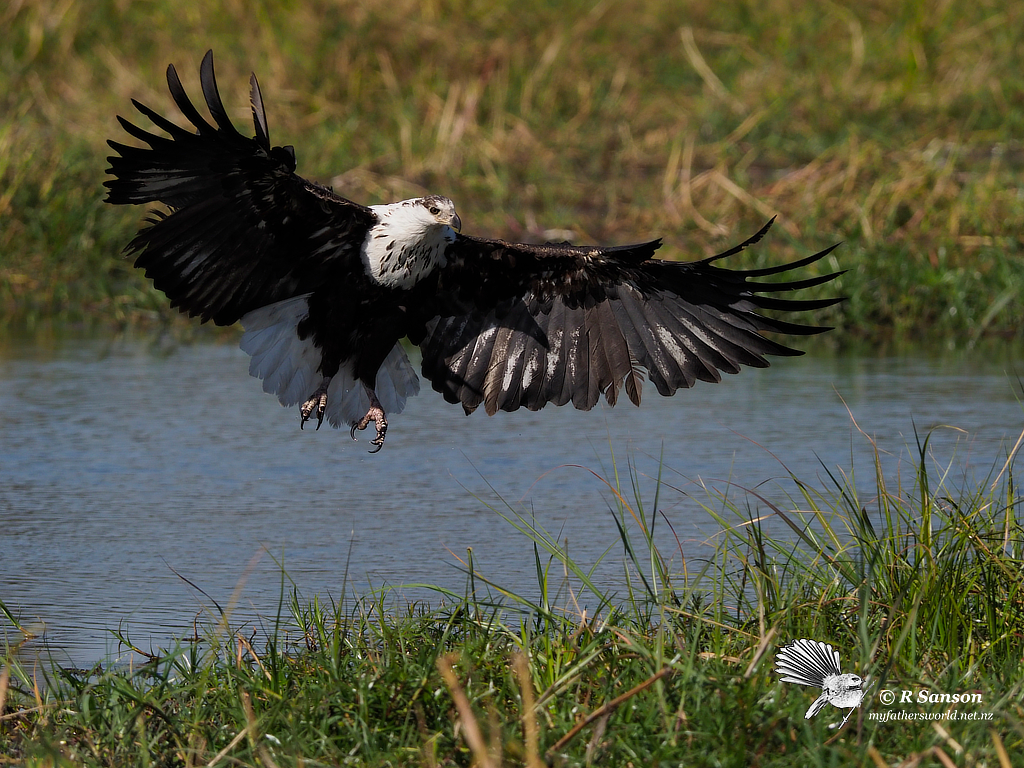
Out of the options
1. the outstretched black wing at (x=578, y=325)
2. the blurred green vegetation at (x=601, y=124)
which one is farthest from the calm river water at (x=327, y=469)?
the blurred green vegetation at (x=601, y=124)

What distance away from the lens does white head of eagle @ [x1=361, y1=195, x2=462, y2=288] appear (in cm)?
508

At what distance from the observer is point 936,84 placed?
12.5 m

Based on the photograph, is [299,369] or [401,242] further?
[299,369]

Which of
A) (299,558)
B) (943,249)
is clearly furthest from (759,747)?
(943,249)

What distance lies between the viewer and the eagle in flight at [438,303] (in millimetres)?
4883

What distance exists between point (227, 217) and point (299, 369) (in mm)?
866

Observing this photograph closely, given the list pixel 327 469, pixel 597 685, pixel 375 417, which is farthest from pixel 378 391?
pixel 597 685

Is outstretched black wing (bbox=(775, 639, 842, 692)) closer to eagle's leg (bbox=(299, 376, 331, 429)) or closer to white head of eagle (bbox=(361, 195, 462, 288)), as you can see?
white head of eagle (bbox=(361, 195, 462, 288))

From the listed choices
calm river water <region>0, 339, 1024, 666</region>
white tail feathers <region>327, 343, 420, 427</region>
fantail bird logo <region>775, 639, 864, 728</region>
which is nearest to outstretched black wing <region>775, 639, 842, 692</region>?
fantail bird logo <region>775, 639, 864, 728</region>

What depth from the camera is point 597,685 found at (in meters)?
3.35

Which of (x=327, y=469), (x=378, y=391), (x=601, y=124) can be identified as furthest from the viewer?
(x=601, y=124)

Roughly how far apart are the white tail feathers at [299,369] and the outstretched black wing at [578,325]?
0.28 metres

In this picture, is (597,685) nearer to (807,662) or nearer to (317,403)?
(807,662)

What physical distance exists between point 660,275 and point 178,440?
90.0 inches
